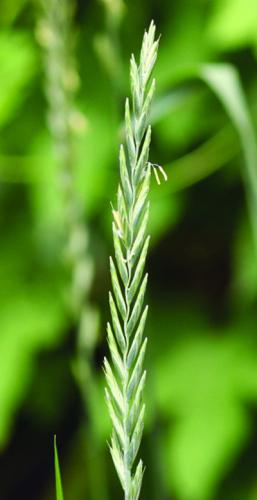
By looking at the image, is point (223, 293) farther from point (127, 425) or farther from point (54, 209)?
point (127, 425)

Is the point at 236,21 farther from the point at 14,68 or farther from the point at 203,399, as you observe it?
the point at 203,399

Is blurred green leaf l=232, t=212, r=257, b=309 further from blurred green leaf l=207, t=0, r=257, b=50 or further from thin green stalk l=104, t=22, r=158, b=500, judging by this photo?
thin green stalk l=104, t=22, r=158, b=500

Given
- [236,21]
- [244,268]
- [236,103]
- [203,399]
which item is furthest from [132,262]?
[203,399]

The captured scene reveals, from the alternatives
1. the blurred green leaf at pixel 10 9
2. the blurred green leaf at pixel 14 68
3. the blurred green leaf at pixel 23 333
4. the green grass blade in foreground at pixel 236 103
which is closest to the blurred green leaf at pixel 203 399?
the blurred green leaf at pixel 23 333

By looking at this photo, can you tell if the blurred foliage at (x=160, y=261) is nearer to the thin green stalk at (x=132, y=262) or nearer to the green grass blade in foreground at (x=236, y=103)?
the green grass blade in foreground at (x=236, y=103)

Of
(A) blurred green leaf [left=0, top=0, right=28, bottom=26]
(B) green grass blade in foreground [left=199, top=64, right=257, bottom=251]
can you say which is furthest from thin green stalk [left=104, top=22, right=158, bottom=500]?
(A) blurred green leaf [left=0, top=0, right=28, bottom=26]
